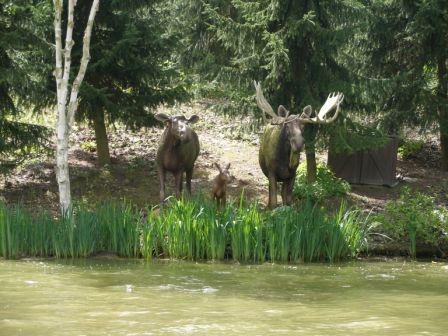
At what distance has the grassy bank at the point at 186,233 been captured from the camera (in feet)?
34.1

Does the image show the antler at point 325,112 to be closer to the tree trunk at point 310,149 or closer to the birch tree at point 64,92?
the tree trunk at point 310,149

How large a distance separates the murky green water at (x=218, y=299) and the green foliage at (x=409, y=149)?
855 cm

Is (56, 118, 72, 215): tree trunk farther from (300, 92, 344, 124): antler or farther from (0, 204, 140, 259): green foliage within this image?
(300, 92, 344, 124): antler

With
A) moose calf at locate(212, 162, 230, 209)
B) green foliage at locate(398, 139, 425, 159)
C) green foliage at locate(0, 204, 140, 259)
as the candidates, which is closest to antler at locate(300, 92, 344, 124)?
moose calf at locate(212, 162, 230, 209)

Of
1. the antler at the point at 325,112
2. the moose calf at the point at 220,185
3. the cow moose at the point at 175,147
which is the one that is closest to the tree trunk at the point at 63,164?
the cow moose at the point at 175,147

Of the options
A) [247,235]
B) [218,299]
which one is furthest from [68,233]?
[218,299]

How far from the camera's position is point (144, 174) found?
615 inches

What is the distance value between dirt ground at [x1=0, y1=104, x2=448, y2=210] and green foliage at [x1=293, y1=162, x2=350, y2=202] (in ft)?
1.37

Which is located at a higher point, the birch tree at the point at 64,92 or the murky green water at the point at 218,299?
the birch tree at the point at 64,92

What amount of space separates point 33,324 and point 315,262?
5.29 metres

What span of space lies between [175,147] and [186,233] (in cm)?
225

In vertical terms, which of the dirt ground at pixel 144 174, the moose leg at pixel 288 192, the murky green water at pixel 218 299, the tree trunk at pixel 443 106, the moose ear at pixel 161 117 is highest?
the tree trunk at pixel 443 106

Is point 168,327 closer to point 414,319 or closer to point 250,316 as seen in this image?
point 250,316

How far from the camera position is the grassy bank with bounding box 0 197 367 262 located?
10.4 metres
